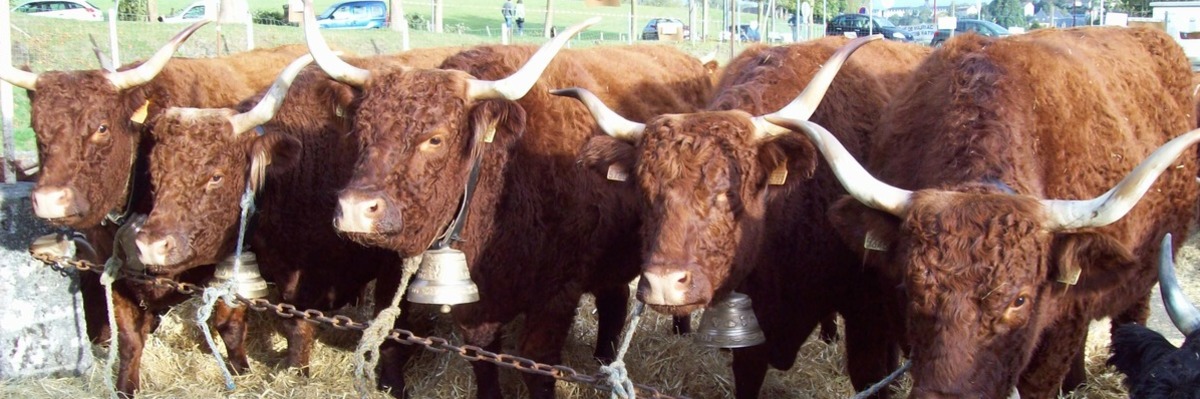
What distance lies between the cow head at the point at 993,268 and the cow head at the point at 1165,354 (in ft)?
0.50

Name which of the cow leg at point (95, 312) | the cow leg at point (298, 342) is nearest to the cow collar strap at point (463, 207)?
the cow leg at point (298, 342)

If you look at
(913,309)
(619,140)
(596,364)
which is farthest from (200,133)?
(913,309)

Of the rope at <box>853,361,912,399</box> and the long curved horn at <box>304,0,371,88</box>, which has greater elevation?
the long curved horn at <box>304,0,371,88</box>

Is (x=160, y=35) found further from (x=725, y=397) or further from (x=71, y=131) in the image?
(x=725, y=397)

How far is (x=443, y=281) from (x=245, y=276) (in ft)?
4.12

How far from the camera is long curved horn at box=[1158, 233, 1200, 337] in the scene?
2.93m

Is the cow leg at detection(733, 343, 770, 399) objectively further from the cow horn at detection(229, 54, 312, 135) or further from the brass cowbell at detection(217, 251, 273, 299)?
the cow horn at detection(229, 54, 312, 135)

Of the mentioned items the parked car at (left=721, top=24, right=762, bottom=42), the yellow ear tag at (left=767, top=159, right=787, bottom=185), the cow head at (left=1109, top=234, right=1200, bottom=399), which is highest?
the parked car at (left=721, top=24, right=762, bottom=42)

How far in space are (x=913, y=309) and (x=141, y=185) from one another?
4013 millimetres

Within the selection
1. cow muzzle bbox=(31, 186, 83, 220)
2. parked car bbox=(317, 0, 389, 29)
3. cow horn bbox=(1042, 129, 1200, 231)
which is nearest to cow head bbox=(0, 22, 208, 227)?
cow muzzle bbox=(31, 186, 83, 220)

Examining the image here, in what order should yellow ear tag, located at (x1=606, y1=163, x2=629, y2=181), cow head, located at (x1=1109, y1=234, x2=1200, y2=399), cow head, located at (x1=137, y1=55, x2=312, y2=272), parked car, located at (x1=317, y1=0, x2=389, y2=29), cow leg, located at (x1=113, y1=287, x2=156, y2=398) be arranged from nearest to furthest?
1. cow head, located at (x1=1109, y1=234, x2=1200, y2=399)
2. yellow ear tag, located at (x1=606, y1=163, x2=629, y2=181)
3. cow head, located at (x1=137, y1=55, x2=312, y2=272)
4. cow leg, located at (x1=113, y1=287, x2=156, y2=398)
5. parked car, located at (x1=317, y1=0, x2=389, y2=29)

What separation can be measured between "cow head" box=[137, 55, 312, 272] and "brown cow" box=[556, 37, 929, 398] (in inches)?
65.7

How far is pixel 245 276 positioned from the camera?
5.10 metres

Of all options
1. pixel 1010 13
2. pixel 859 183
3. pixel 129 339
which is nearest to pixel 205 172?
pixel 129 339
